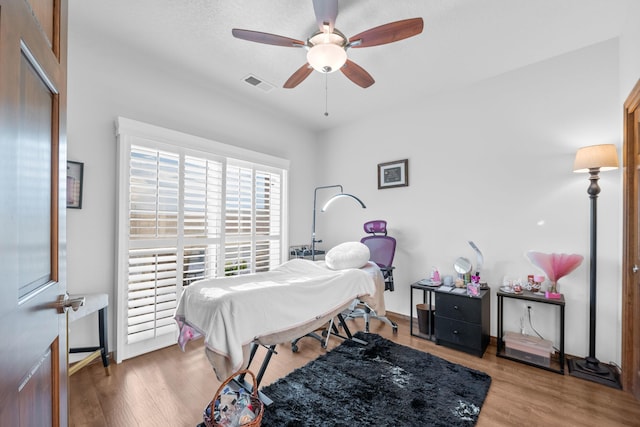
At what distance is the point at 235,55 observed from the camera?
Answer: 103 inches

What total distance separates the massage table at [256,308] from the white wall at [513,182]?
A: 1429 millimetres

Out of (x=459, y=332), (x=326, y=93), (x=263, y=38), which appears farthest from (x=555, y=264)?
(x=263, y=38)

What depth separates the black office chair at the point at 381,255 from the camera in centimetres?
319

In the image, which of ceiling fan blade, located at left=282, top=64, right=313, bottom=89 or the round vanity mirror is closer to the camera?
ceiling fan blade, located at left=282, top=64, right=313, bottom=89

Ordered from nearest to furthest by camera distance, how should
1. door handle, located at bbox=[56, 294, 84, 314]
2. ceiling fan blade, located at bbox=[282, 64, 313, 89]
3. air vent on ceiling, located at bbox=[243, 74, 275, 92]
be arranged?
door handle, located at bbox=[56, 294, 84, 314] < ceiling fan blade, located at bbox=[282, 64, 313, 89] < air vent on ceiling, located at bbox=[243, 74, 275, 92]

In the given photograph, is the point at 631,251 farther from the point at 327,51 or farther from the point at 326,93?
the point at 326,93

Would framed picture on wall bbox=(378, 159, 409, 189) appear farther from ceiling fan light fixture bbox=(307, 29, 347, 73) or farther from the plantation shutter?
the plantation shutter

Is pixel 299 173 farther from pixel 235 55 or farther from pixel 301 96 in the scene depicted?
pixel 235 55

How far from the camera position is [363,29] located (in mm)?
2273

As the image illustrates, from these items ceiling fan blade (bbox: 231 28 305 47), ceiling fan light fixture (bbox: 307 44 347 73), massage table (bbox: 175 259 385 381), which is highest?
ceiling fan blade (bbox: 231 28 305 47)

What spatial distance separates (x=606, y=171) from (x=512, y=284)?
1247mm

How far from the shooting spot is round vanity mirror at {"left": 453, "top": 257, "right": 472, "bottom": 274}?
2.89 metres

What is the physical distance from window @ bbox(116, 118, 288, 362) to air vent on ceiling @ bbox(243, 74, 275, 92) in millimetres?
764

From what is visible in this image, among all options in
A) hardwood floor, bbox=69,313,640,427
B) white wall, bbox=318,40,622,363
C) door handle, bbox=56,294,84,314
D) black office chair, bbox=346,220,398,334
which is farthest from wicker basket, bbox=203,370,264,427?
white wall, bbox=318,40,622,363
